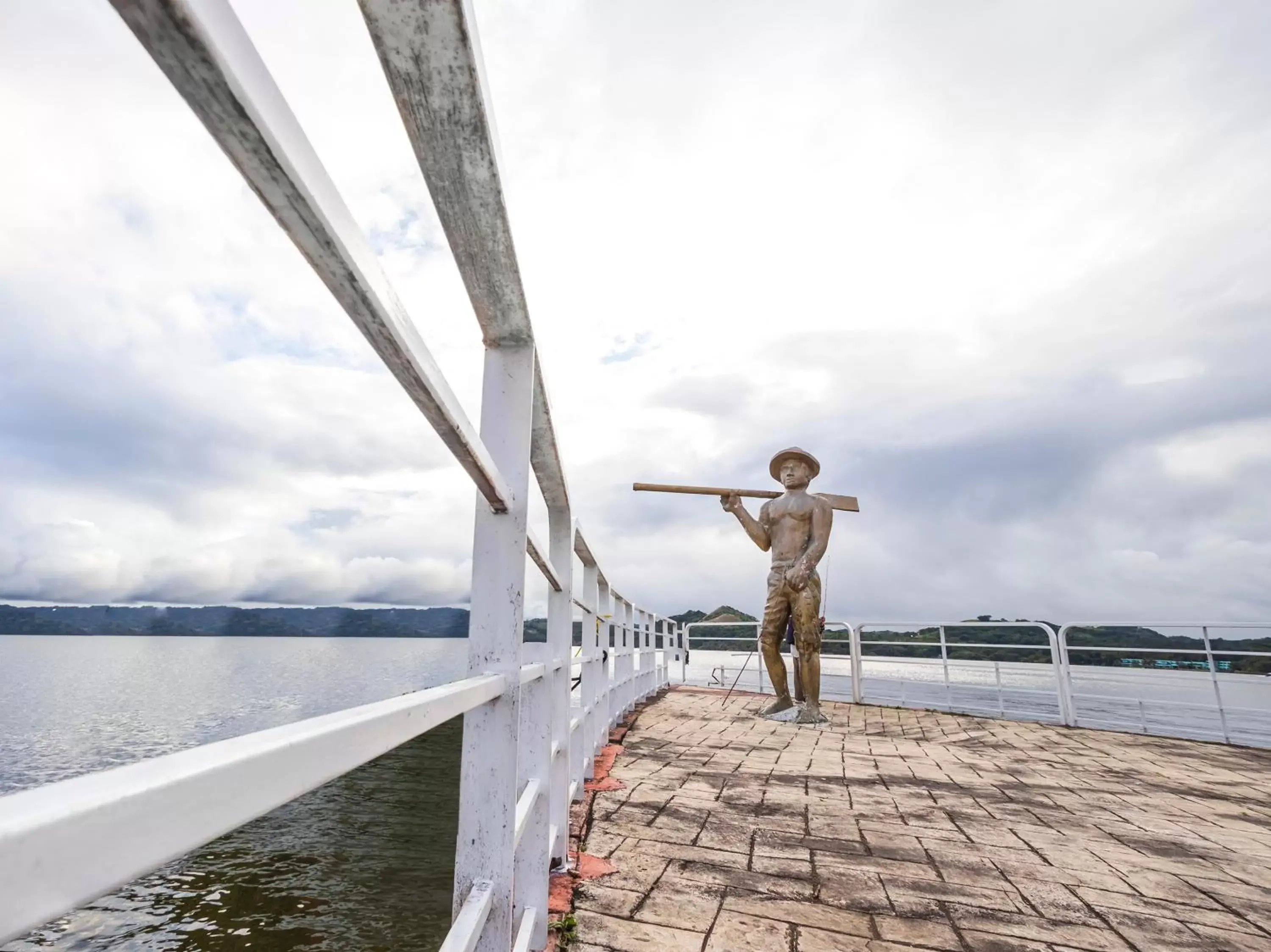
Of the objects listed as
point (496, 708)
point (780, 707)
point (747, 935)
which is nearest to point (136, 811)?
point (496, 708)

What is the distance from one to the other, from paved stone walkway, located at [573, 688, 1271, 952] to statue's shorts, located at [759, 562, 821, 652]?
4.42 ft

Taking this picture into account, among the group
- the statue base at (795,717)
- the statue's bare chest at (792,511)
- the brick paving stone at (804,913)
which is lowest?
Result: the brick paving stone at (804,913)

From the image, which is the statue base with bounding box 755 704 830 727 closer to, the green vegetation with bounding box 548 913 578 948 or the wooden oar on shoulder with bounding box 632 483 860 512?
the wooden oar on shoulder with bounding box 632 483 860 512

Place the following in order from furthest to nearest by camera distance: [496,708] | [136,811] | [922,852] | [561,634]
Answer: [922,852]
[561,634]
[496,708]
[136,811]

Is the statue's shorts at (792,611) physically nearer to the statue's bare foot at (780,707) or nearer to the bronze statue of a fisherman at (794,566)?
the bronze statue of a fisherman at (794,566)

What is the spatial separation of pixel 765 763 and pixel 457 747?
6.19 m

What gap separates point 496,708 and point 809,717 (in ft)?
17.9

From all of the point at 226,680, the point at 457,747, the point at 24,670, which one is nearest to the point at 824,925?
the point at 457,747

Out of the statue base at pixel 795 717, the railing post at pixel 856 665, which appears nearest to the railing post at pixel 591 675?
the statue base at pixel 795 717

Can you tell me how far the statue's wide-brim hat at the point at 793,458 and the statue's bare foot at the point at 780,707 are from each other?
206cm

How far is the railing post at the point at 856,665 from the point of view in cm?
753

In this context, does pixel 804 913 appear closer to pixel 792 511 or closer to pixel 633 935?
pixel 633 935

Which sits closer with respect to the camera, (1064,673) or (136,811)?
(136,811)

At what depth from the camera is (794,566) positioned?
19.9ft
